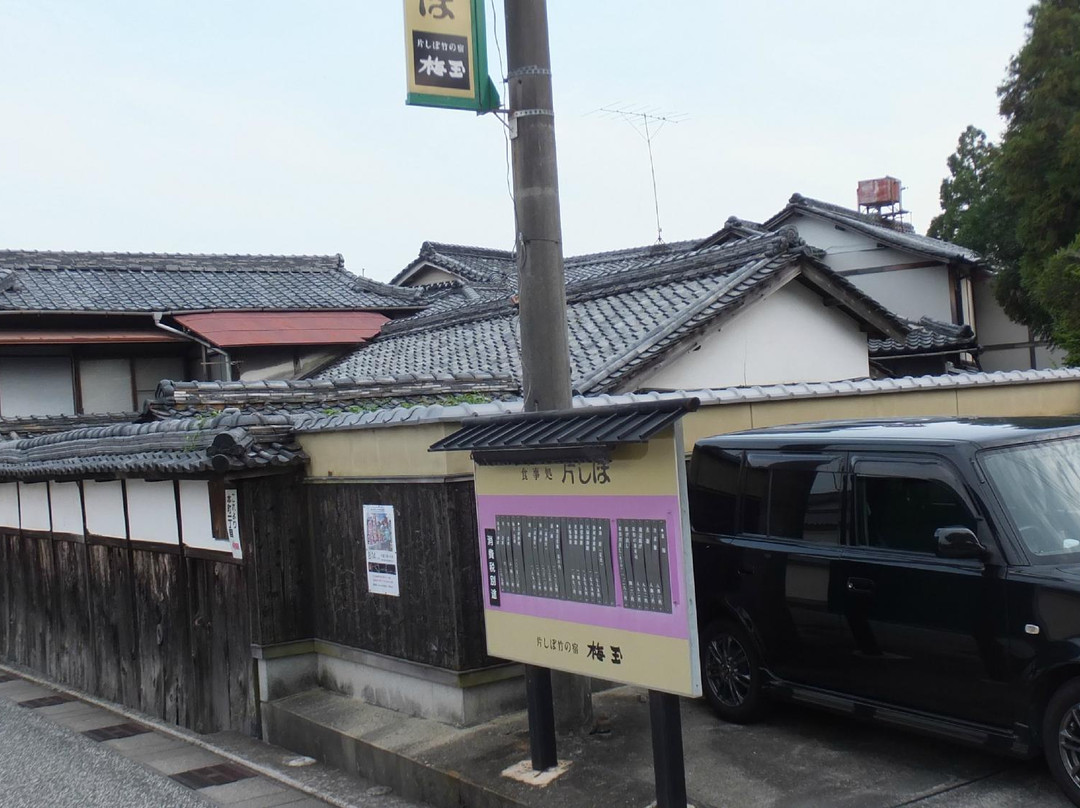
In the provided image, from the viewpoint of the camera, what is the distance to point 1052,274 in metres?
18.0

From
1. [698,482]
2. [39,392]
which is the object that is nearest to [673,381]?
[698,482]

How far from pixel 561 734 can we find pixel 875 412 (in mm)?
4777

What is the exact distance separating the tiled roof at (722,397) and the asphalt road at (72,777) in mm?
3123

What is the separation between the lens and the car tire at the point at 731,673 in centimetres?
664

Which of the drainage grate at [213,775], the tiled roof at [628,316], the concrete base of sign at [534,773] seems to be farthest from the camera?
the tiled roof at [628,316]

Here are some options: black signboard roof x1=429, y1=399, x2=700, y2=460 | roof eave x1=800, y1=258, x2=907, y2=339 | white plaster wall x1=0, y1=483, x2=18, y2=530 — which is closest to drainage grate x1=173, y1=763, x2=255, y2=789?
black signboard roof x1=429, y1=399, x2=700, y2=460

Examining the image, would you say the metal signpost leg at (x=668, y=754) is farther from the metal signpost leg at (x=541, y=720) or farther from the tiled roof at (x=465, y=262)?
the tiled roof at (x=465, y=262)

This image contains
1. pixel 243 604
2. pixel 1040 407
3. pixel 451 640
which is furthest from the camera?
pixel 1040 407

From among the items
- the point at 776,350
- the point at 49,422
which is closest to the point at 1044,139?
the point at 776,350

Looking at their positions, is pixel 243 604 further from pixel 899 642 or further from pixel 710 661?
pixel 899 642

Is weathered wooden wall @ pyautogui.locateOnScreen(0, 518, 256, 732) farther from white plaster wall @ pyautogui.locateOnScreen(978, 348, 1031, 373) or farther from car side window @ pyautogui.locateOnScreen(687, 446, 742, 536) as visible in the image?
white plaster wall @ pyautogui.locateOnScreen(978, 348, 1031, 373)

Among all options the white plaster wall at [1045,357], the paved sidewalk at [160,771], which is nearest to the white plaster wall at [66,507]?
the paved sidewalk at [160,771]

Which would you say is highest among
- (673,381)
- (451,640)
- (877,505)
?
(673,381)

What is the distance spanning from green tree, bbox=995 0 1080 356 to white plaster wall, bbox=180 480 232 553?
16157 mm
